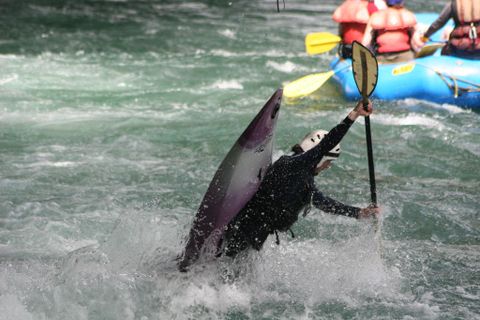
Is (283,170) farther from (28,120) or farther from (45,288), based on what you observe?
(28,120)

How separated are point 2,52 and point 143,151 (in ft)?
17.9

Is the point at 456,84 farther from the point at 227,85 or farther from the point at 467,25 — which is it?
the point at 227,85

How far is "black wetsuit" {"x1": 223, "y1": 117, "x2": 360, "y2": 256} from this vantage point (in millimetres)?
4785

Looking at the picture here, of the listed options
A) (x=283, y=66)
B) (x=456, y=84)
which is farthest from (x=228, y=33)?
(x=456, y=84)

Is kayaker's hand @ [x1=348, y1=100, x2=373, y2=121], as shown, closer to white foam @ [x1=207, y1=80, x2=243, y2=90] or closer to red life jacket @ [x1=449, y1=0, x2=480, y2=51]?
red life jacket @ [x1=449, y1=0, x2=480, y2=51]

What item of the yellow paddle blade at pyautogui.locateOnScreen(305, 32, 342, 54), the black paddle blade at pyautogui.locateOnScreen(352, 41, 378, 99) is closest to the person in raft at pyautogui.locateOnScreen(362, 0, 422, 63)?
the yellow paddle blade at pyautogui.locateOnScreen(305, 32, 342, 54)

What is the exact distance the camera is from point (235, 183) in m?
4.84

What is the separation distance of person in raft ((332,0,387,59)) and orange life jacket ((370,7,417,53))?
1.97 feet

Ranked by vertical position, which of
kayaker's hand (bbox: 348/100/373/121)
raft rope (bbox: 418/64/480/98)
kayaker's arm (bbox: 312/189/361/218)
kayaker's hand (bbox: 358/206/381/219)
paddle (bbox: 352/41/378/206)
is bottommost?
raft rope (bbox: 418/64/480/98)

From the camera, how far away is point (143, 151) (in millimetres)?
8086

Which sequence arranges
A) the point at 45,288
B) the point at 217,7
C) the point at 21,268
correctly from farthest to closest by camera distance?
the point at 217,7 < the point at 21,268 < the point at 45,288

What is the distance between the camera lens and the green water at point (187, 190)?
195 inches

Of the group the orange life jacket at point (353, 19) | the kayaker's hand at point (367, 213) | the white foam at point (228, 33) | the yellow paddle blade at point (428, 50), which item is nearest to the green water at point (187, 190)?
the kayaker's hand at point (367, 213)

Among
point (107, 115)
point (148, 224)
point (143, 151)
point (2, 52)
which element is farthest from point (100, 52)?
point (148, 224)
